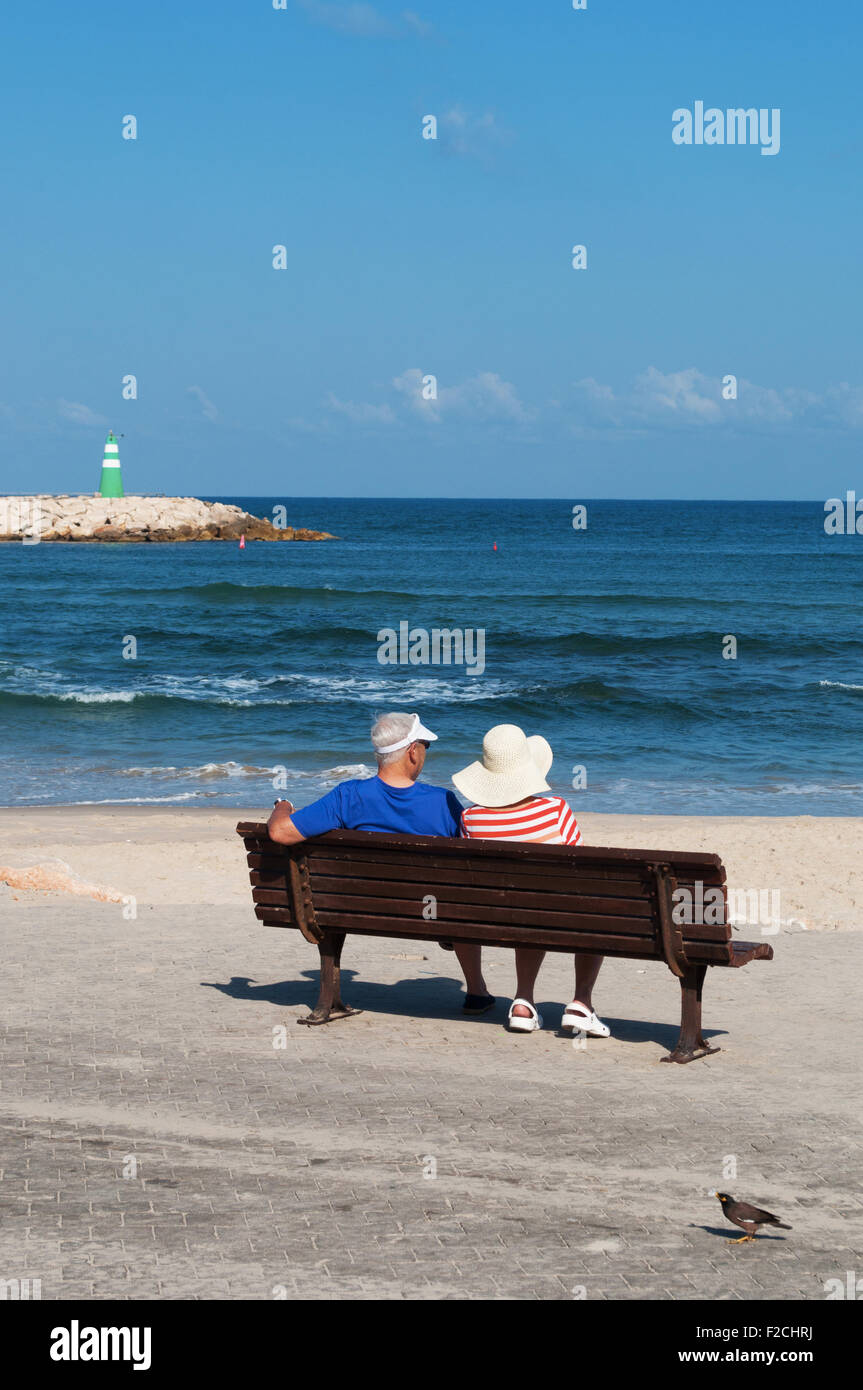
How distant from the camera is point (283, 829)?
6242mm

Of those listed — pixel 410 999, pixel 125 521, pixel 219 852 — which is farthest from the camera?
pixel 125 521

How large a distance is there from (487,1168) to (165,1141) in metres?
1.13

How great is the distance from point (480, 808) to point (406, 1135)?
172 centimetres

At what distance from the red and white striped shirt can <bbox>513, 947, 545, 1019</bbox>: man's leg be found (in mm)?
511

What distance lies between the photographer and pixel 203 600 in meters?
45.3

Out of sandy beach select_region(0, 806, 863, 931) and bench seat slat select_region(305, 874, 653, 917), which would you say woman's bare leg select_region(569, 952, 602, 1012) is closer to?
bench seat slat select_region(305, 874, 653, 917)

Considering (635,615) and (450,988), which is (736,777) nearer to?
(450,988)

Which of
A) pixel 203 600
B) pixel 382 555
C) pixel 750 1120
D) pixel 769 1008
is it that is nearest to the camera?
pixel 750 1120

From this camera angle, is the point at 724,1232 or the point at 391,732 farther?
the point at 391,732

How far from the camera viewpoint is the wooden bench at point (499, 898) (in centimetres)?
575

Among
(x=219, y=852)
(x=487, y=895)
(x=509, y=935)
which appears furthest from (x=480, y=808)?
(x=219, y=852)

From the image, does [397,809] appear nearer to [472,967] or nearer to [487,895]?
[487,895]
